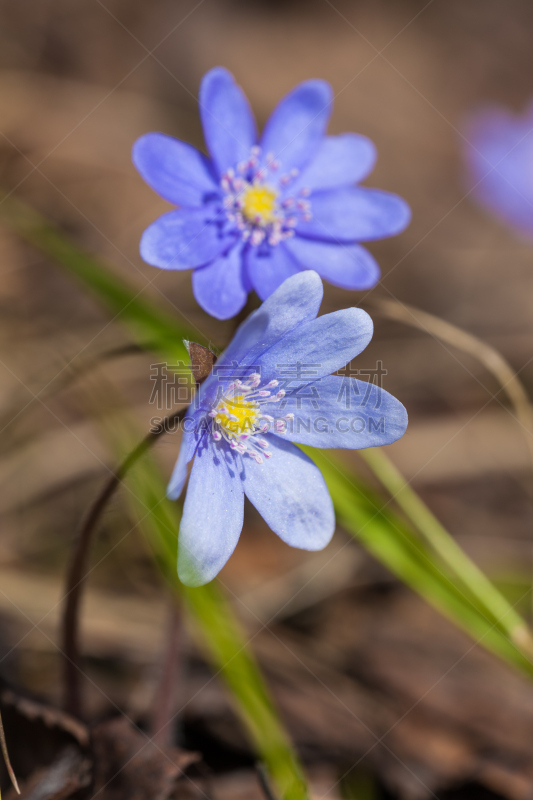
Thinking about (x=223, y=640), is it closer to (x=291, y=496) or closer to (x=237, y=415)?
(x=291, y=496)

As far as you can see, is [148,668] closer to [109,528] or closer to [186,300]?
[109,528]

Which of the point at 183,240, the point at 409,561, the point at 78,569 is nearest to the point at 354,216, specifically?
the point at 183,240

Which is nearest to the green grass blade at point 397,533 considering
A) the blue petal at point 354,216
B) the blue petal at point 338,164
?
the blue petal at point 354,216

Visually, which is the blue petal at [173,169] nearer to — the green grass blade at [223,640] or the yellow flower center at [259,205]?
the yellow flower center at [259,205]

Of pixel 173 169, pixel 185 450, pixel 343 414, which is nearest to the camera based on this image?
pixel 185 450

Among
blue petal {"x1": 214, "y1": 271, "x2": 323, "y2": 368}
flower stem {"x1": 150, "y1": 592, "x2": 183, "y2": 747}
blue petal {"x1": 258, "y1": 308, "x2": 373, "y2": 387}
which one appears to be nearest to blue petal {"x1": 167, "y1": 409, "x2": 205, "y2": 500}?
blue petal {"x1": 214, "y1": 271, "x2": 323, "y2": 368}

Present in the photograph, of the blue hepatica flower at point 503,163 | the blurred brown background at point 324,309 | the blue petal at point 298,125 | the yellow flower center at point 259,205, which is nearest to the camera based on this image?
the yellow flower center at point 259,205
